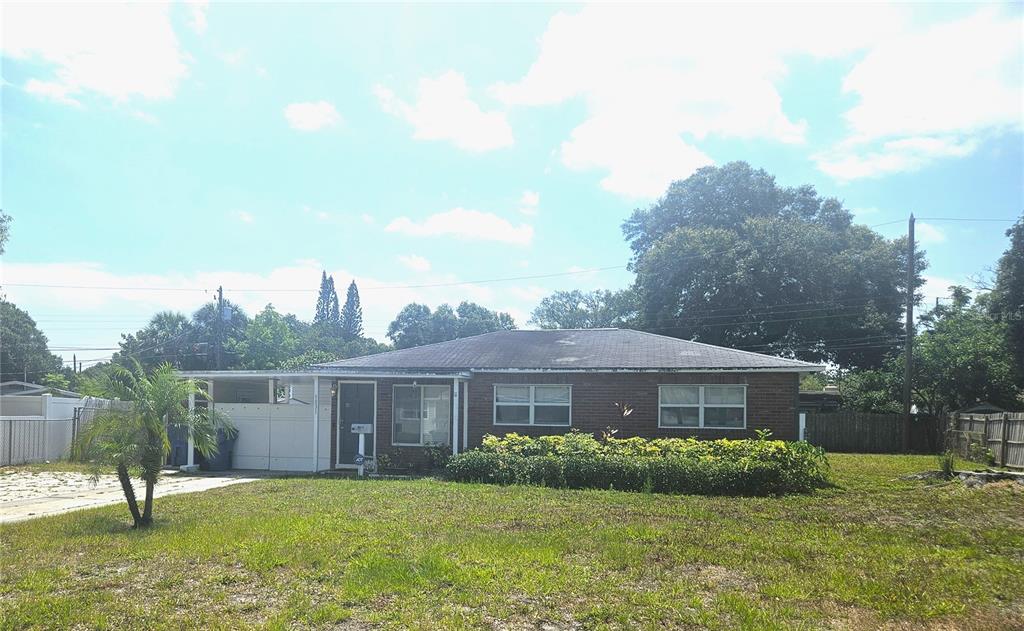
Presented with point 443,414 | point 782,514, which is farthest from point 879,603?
point 443,414

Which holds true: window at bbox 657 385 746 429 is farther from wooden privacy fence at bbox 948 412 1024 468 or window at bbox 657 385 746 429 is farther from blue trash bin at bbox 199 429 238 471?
blue trash bin at bbox 199 429 238 471

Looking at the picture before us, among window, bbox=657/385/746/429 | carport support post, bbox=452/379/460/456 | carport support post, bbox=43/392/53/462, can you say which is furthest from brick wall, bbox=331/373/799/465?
carport support post, bbox=43/392/53/462

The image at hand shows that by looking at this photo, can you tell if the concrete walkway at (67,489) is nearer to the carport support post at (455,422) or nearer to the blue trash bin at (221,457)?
the blue trash bin at (221,457)

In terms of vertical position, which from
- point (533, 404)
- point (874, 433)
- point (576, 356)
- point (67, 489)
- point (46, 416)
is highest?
point (576, 356)

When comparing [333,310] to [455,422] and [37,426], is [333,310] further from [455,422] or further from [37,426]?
[455,422]

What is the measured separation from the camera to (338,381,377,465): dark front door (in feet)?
55.6

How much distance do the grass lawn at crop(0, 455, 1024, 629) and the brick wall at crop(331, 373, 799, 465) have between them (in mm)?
4893

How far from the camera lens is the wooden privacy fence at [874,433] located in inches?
1088

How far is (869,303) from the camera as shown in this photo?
3428cm

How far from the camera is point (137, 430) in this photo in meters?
9.05

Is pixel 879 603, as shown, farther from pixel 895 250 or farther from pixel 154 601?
pixel 895 250

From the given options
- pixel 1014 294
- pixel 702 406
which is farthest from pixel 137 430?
pixel 1014 294

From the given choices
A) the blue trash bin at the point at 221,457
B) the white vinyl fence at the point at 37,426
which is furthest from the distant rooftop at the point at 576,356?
the white vinyl fence at the point at 37,426

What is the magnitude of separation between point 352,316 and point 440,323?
18.5m
